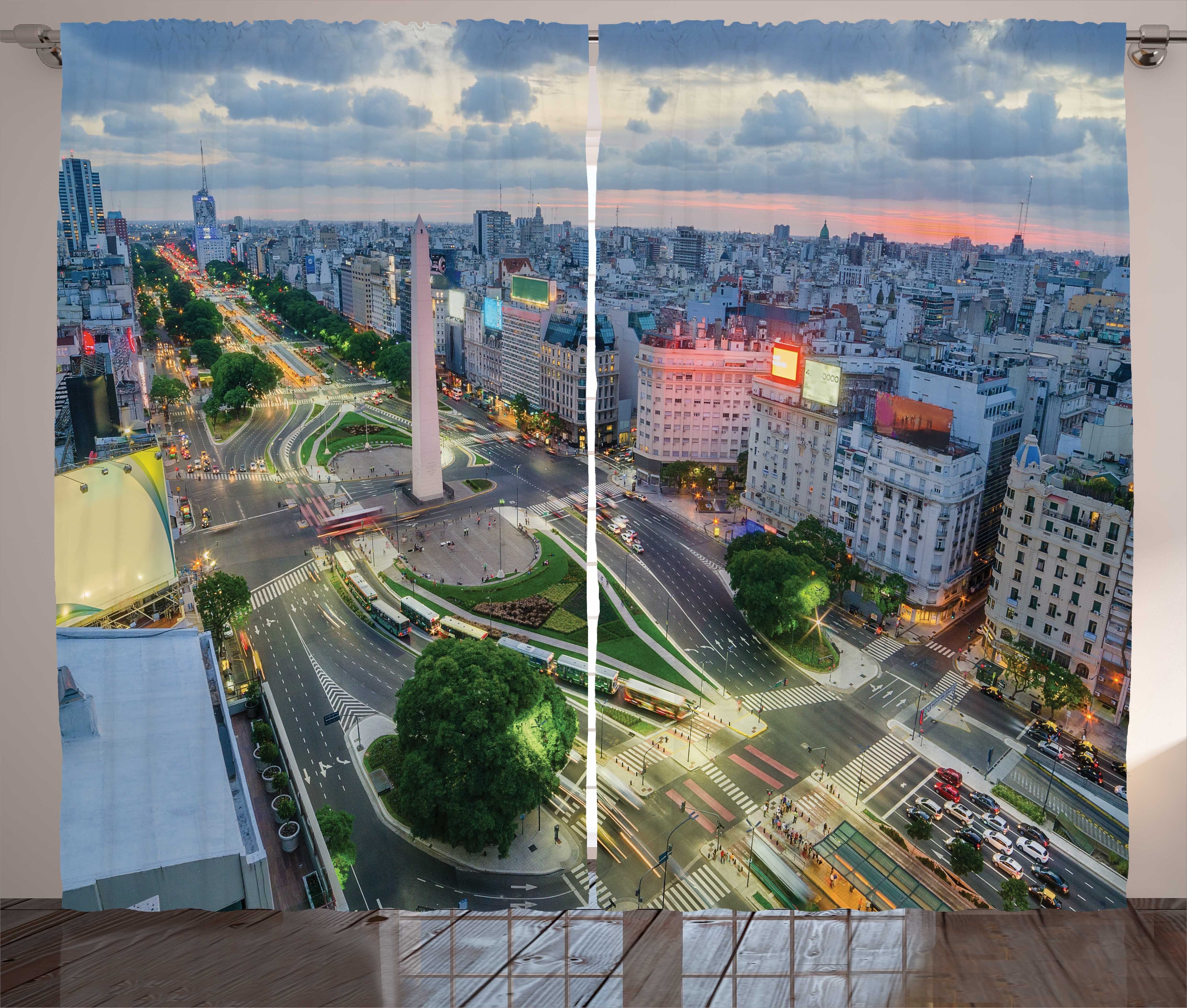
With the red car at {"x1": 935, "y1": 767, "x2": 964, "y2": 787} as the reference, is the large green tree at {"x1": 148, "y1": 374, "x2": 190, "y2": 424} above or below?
above

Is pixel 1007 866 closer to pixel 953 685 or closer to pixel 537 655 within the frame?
pixel 953 685

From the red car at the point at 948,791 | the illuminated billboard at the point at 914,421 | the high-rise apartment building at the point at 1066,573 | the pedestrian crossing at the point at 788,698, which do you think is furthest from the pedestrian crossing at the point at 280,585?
the high-rise apartment building at the point at 1066,573

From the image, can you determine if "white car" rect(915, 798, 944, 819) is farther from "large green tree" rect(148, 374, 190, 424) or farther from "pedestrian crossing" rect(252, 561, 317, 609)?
"large green tree" rect(148, 374, 190, 424)

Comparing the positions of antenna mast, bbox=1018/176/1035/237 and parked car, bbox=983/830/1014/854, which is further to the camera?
parked car, bbox=983/830/1014/854

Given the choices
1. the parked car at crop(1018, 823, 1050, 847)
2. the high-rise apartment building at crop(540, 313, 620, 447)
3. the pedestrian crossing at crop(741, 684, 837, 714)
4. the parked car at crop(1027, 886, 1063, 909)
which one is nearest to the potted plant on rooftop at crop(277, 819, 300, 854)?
the pedestrian crossing at crop(741, 684, 837, 714)

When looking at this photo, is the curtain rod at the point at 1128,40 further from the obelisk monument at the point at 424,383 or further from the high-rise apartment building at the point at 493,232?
the obelisk monument at the point at 424,383

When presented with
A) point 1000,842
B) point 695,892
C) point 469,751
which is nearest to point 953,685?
point 1000,842

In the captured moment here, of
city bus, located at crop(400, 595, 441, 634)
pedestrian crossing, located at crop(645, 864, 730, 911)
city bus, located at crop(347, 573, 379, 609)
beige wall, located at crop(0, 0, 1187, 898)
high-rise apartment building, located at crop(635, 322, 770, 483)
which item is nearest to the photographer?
beige wall, located at crop(0, 0, 1187, 898)

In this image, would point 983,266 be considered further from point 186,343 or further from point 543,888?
point 186,343
